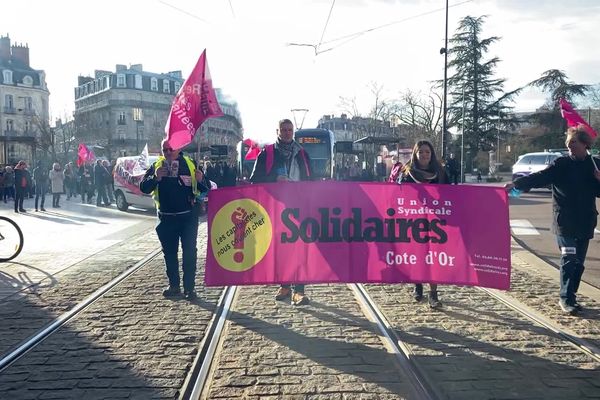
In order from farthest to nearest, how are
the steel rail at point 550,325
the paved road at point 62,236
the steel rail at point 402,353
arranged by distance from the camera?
the paved road at point 62,236 < the steel rail at point 550,325 < the steel rail at point 402,353

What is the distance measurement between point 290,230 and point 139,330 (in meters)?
1.82

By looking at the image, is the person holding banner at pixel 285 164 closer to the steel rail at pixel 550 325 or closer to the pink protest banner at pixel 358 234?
the pink protest banner at pixel 358 234

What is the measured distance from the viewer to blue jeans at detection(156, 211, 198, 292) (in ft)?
22.6

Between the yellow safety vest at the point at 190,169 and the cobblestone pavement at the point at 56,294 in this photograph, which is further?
the yellow safety vest at the point at 190,169

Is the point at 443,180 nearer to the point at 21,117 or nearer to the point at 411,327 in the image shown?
the point at 411,327

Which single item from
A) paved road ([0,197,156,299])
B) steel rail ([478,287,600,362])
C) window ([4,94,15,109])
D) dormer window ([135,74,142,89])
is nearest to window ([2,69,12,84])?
window ([4,94,15,109])

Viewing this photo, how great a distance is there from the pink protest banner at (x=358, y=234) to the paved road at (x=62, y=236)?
11.5ft

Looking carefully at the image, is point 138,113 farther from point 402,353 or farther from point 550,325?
point 402,353

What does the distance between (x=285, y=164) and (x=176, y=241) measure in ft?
5.60

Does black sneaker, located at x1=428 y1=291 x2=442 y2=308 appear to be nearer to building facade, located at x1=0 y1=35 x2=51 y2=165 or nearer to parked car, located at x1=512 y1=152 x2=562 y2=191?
parked car, located at x1=512 y1=152 x2=562 y2=191

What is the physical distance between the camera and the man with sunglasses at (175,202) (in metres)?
6.82

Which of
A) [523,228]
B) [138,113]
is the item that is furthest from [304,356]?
[138,113]

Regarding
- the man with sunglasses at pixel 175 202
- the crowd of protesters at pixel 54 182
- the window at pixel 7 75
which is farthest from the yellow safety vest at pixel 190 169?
the window at pixel 7 75

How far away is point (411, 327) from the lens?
5574 millimetres
